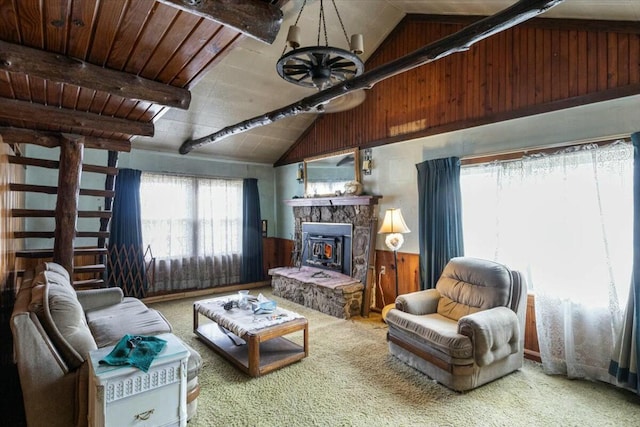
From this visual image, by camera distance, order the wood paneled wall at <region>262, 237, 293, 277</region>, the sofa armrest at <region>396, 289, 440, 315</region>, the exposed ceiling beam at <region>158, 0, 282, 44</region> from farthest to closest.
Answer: the wood paneled wall at <region>262, 237, 293, 277</region> < the sofa armrest at <region>396, 289, 440, 315</region> < the exposed ceiling beam at <region>158, 0, 282, 44</region>

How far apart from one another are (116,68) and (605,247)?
4.05 m

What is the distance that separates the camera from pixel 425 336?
2824mm

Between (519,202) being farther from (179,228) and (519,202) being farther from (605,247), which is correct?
(179,228)

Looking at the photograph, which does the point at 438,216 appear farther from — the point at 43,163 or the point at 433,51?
the point at 43,163

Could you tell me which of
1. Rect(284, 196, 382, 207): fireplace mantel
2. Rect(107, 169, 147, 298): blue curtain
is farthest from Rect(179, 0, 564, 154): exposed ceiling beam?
Rect(107, 169, 147, 298): blue curtain

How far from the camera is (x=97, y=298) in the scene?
3.45m

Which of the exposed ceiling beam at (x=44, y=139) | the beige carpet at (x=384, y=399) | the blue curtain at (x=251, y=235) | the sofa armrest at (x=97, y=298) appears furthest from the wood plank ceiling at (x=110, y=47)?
the blue curtain at (x=251, y=235)

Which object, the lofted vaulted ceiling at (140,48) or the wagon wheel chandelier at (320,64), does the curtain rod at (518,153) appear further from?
the wagon wheel chandelier at (320,64)

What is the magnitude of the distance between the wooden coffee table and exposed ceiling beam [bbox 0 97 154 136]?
2.01 metres

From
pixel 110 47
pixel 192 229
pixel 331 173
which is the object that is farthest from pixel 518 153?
pixel 192 229

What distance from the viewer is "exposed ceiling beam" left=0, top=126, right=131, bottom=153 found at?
3.09 meters

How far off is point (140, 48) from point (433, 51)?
236 centimetres

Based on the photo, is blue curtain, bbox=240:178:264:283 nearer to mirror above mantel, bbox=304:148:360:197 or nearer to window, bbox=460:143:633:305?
mirror above mantel, bbox=304:148:360:197

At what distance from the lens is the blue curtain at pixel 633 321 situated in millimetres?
2514
